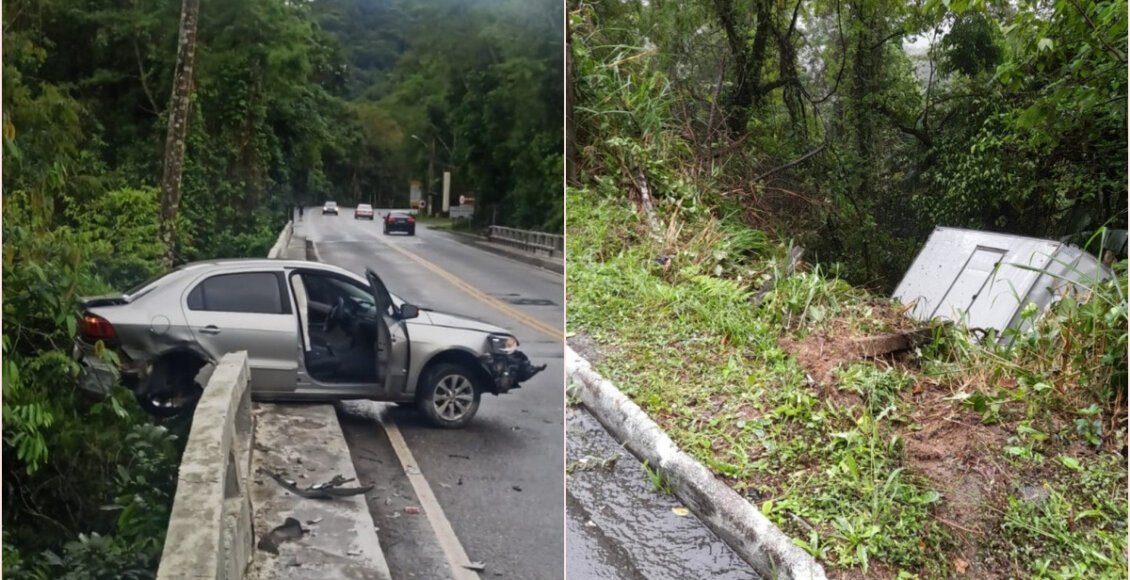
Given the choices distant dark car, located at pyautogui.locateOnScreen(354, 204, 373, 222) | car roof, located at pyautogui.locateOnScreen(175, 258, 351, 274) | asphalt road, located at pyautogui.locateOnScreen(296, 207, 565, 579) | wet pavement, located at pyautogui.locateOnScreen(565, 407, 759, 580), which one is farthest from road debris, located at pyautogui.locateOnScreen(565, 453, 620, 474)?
car roof, located at pyautogui.locateOnScreen(175, 258, 351, 274)

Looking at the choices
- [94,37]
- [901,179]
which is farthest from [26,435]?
[901,179]

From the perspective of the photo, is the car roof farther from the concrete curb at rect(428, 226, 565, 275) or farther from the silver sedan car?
the concrete curb at rect(428, 226, 565, 275)

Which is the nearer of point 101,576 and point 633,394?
point 101,576

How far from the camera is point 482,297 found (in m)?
1.38

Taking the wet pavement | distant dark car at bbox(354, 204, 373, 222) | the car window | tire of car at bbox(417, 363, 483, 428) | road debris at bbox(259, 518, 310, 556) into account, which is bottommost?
the wet pavement

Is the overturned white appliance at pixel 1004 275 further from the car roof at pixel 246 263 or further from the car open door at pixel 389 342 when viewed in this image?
the car roof at pixel 246 263

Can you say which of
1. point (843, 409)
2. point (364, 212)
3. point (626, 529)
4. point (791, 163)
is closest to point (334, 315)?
point (364, 212)

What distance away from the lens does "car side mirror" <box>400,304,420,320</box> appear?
130 centimetres

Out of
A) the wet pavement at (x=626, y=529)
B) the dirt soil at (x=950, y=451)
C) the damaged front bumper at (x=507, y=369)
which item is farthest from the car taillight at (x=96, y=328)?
the dirt soil at (x=950, y=451)

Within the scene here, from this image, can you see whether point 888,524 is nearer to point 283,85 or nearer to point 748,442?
point 748,442

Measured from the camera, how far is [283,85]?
1.28 meters

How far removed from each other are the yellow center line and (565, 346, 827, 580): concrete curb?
93 cm

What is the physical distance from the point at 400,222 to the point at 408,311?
0.16 metres

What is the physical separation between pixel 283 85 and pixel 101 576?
68cm
